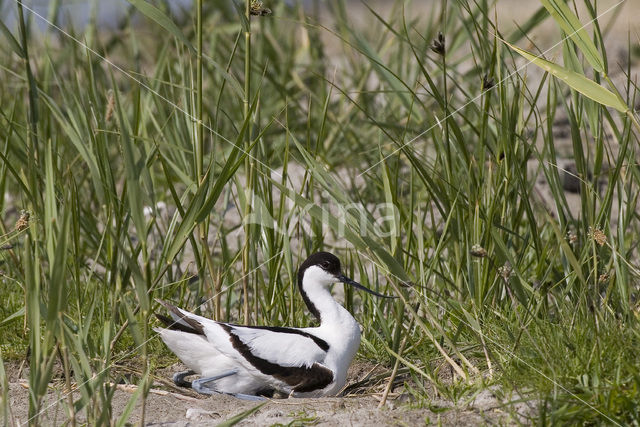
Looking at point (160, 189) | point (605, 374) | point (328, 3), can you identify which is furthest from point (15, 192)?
point (605, 374)

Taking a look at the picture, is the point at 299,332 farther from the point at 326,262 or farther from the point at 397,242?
the point at 397,242

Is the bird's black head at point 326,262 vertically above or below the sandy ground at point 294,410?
above

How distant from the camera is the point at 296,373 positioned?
9.77 ft

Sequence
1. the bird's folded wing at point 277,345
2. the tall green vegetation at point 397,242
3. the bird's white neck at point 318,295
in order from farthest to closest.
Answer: the bird's white neck at point 318,295, the bird's folded wing at point 277,345, the tall green vegetation at point 397,242

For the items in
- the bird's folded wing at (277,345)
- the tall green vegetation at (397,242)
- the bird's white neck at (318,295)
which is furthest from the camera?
the bird's white neck at (318,295)

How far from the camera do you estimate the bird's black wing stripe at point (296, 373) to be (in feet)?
9.62

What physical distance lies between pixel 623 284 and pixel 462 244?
0.54 meters

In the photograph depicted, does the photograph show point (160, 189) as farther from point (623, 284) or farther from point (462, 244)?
point (623, 284)

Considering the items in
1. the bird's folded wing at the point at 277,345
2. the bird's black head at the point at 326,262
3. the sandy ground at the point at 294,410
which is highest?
the bird's black head at the point at 326,262

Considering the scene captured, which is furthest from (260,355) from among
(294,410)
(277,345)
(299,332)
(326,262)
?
(326,262)

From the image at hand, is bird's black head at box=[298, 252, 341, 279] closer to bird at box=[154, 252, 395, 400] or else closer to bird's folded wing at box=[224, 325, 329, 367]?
bird at box=[154, 252, 395, 400]

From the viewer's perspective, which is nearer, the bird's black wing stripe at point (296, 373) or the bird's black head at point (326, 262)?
the bird's black wing stripe at point (296, 373)

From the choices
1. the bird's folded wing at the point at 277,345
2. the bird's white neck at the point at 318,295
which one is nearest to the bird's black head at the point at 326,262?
the bird's white neck at the point at 318,295

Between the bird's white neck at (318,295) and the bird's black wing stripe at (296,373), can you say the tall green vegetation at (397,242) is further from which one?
the bird's black wing stripe at (296,373)
